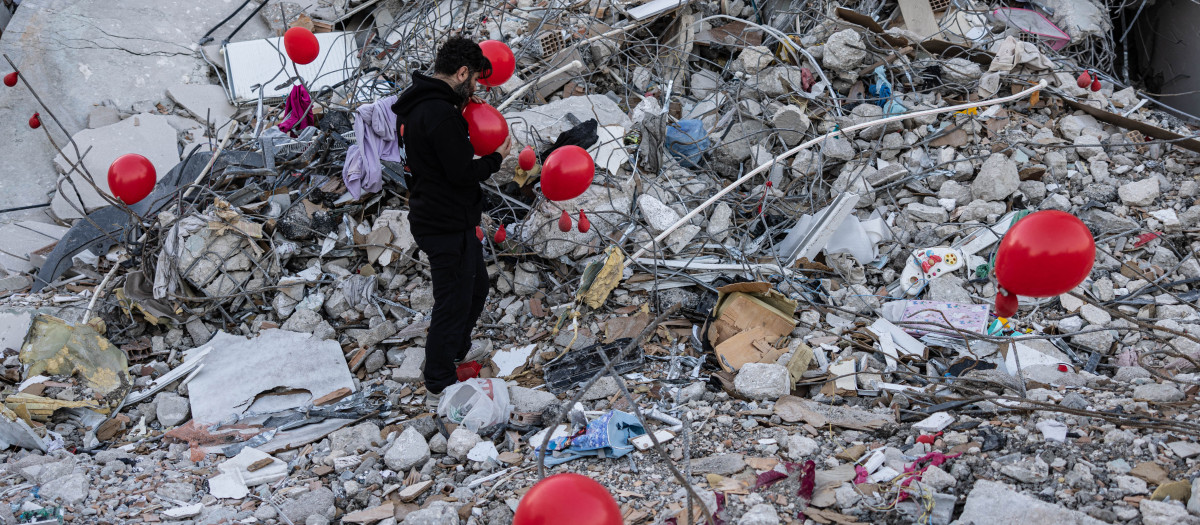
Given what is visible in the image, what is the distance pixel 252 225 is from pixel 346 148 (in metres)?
0.85

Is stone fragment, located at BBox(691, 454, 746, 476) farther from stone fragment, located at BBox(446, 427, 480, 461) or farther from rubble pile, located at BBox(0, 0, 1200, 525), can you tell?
stone fragment, located at BBox(446, 427, 480, 461)

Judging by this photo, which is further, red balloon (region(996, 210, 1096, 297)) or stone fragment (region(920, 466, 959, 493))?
stone fragment (region(920, 466, 959, 493))

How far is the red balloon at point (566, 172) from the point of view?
136 inches

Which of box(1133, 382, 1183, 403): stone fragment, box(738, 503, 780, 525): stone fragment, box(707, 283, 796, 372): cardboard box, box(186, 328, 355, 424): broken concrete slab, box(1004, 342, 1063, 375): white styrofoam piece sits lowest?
box(1004, 342, 1063, 375): white styrofoam piece

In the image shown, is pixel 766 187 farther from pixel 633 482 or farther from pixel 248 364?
pixel 248 364

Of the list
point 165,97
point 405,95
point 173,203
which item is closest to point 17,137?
point 165,97

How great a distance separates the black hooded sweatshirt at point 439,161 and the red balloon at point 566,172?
11.3 inches

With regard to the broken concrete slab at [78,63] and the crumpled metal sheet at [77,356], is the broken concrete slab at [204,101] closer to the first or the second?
the broken concrete slab at [78,63]

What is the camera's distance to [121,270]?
199 inches

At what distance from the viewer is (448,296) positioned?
12.4ft

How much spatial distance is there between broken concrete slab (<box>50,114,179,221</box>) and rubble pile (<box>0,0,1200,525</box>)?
0.03m

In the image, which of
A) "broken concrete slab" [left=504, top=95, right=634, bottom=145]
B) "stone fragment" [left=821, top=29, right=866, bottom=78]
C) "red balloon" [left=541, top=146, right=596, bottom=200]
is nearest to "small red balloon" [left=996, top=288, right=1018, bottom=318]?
"red balloon" [left=541, top=146, right=596, bottom=200]

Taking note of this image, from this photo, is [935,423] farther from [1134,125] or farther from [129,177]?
[129,177]

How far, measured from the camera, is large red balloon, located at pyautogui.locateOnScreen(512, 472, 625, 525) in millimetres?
1926
